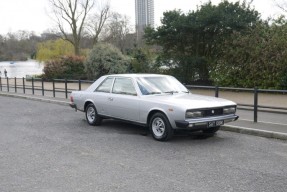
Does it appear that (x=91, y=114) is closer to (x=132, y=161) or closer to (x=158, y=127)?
(x=158, y=127)

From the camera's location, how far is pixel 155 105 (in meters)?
7.63

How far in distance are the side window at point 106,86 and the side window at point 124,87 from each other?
23 centimetres

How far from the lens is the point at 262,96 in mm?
13453

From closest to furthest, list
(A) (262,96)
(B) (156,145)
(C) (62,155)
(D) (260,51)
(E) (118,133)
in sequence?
(C) (62,155)
(B) (156,145)
(E) (118,133)
(A) (262,96)
(D) (260,51)

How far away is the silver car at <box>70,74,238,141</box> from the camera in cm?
727

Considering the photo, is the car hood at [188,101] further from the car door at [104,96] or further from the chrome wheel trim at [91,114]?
the chrome wheel trim at [91,114]

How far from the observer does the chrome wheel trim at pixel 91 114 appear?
9.65 metres

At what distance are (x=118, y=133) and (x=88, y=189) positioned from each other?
3.92 m

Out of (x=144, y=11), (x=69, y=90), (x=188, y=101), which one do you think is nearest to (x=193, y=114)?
(x=188, y=101)

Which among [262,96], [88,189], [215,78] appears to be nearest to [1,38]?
[215,78]

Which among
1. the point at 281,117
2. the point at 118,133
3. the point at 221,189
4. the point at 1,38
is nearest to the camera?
the point at 221,189

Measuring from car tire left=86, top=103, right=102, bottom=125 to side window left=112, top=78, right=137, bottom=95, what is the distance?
94cm

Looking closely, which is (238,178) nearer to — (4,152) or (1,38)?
(4,152)

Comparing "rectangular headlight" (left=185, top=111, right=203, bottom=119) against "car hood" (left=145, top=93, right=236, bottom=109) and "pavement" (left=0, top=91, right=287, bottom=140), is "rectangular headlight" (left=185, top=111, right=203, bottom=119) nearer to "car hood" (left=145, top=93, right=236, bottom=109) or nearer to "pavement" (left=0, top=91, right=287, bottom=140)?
"car hood" (left=145, top=93, right=236, bottom=109)
